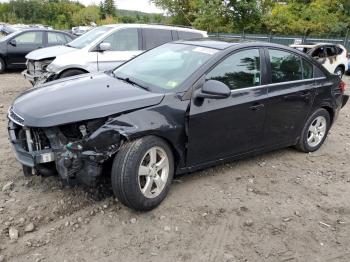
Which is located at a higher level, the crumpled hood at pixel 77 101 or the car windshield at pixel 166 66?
the car windshield at pixel 166 66

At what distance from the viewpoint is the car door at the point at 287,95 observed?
481 centimetres

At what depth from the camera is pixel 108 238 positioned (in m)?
3.38

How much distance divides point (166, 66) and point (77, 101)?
1.23 m

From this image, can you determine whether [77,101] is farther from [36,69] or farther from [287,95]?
[36,69]

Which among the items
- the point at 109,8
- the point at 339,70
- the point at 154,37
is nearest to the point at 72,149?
the point at 154,37

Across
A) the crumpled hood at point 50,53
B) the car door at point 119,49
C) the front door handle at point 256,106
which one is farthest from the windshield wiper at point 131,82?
the crumpled hood at point 50,53

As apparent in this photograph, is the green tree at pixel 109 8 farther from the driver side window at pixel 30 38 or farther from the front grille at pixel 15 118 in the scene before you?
the front grille at pixel 15 118

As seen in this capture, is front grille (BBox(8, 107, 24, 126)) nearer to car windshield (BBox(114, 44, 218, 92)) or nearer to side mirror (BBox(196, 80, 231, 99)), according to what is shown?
car windshield (BBox(114, 44, 218, 92))

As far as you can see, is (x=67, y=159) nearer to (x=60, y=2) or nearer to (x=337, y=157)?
(x=337, y=157)

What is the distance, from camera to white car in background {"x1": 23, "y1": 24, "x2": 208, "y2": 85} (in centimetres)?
794

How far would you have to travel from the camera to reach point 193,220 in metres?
3.73

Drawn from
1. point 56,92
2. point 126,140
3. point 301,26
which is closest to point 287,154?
point 126,140

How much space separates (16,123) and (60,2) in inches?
3464

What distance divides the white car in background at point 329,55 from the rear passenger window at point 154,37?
5946mm
